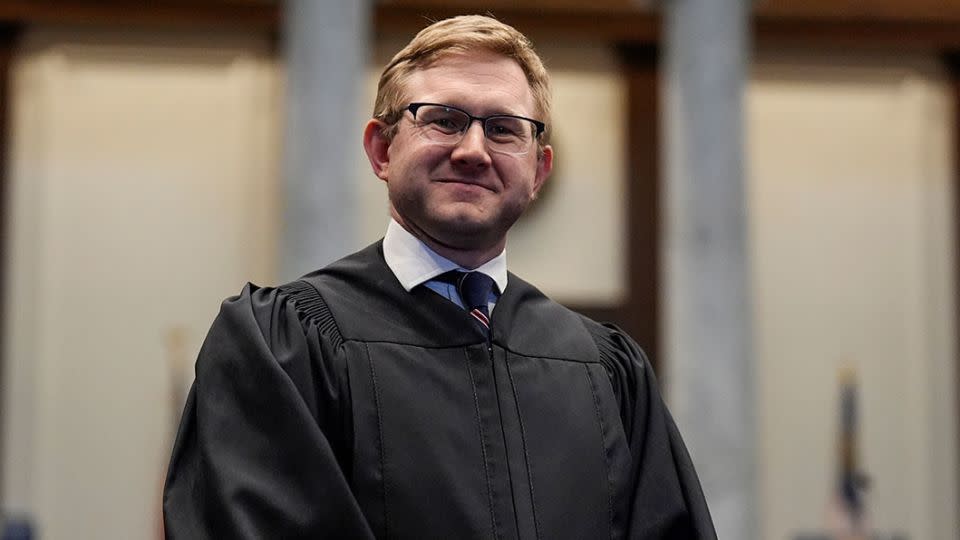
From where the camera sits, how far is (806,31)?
11.1m

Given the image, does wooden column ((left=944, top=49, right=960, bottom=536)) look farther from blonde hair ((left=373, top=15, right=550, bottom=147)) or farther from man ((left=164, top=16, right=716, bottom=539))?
blonde hair ((left=373, top=15, right=550, bottom=147))

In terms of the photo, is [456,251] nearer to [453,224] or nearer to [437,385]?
[453,224]

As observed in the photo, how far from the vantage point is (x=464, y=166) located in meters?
2.23

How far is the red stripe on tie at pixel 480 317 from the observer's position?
231cm

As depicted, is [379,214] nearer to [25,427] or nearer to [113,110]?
[113,110]

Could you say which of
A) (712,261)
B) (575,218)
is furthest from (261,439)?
(575,218)

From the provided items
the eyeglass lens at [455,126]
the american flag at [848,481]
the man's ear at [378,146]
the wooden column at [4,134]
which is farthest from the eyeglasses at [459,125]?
the american flag at [848,481]

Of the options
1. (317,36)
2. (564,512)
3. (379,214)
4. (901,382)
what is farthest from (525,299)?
(901,382)

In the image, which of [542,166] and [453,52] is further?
[542,166]

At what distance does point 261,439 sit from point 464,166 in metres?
0.52

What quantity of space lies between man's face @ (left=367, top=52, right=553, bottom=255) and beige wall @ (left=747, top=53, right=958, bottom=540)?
8.80 m

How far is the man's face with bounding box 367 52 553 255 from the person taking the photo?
2.23m

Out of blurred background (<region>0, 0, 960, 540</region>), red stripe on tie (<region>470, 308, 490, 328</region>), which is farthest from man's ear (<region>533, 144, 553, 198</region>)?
blurred background (<region>0, 0, 960, 540</region>)

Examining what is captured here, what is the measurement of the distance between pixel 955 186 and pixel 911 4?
4.75ft
